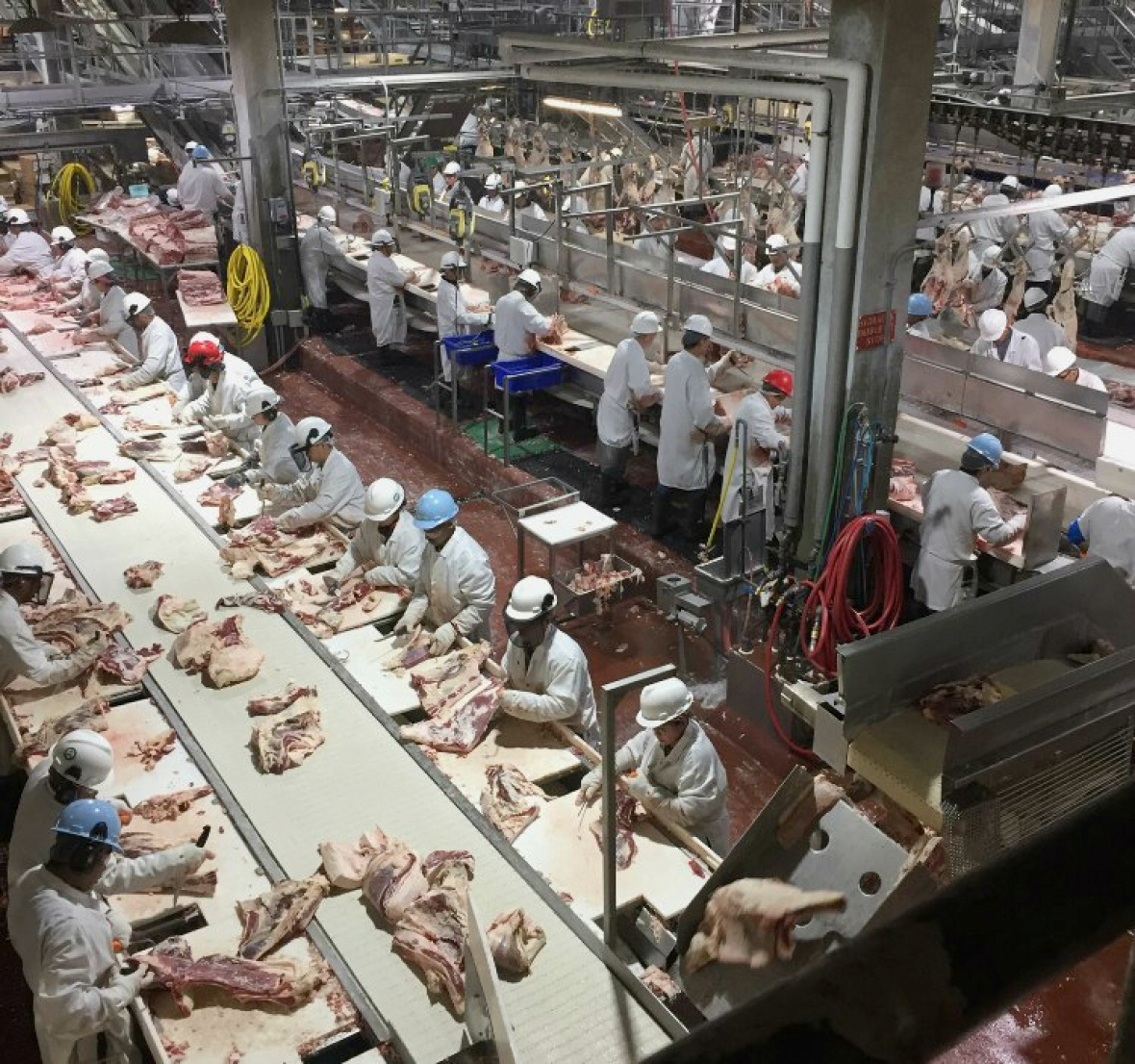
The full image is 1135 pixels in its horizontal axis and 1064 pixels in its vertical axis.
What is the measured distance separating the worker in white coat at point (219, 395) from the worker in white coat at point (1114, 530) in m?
6.36

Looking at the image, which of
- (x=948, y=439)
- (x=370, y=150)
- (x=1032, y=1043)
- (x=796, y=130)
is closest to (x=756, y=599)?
(x=948, y=439)

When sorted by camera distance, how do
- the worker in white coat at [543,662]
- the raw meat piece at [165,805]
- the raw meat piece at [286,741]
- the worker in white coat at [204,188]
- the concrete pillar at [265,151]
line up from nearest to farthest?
the raw meat piece at [165,805]
the raw meat piece at [286,741]
the worker in white coat at [543,662]
the concrete pillar at [265,151]
the worker in white coat at [204,188]

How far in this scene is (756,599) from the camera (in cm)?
827

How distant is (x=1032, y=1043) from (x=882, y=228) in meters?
4.41

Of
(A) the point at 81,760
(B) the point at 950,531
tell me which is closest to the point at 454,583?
(A) the point at 81,760

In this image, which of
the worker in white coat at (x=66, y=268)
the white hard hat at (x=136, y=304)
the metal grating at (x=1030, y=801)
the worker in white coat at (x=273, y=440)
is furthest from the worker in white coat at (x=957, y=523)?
the worker in white coat at (x=66, y=268)

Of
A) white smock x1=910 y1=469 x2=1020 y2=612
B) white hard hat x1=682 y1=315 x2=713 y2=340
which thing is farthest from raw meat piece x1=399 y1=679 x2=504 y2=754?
white hard hat x1=682 y1=315 x2=713 y2=340

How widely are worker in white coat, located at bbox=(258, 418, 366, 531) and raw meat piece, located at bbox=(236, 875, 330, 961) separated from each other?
11.9 ft

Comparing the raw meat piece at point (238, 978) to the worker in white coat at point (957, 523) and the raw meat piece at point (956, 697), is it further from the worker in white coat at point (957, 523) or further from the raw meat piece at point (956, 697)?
the worker in white coat at point (957, 523)

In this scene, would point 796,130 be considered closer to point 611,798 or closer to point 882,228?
point 882,228

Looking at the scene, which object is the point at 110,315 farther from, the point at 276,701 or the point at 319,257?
the point at 276,701

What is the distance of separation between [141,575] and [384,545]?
146cm

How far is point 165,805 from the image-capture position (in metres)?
5.08

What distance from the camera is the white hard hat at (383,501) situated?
23.0ft
